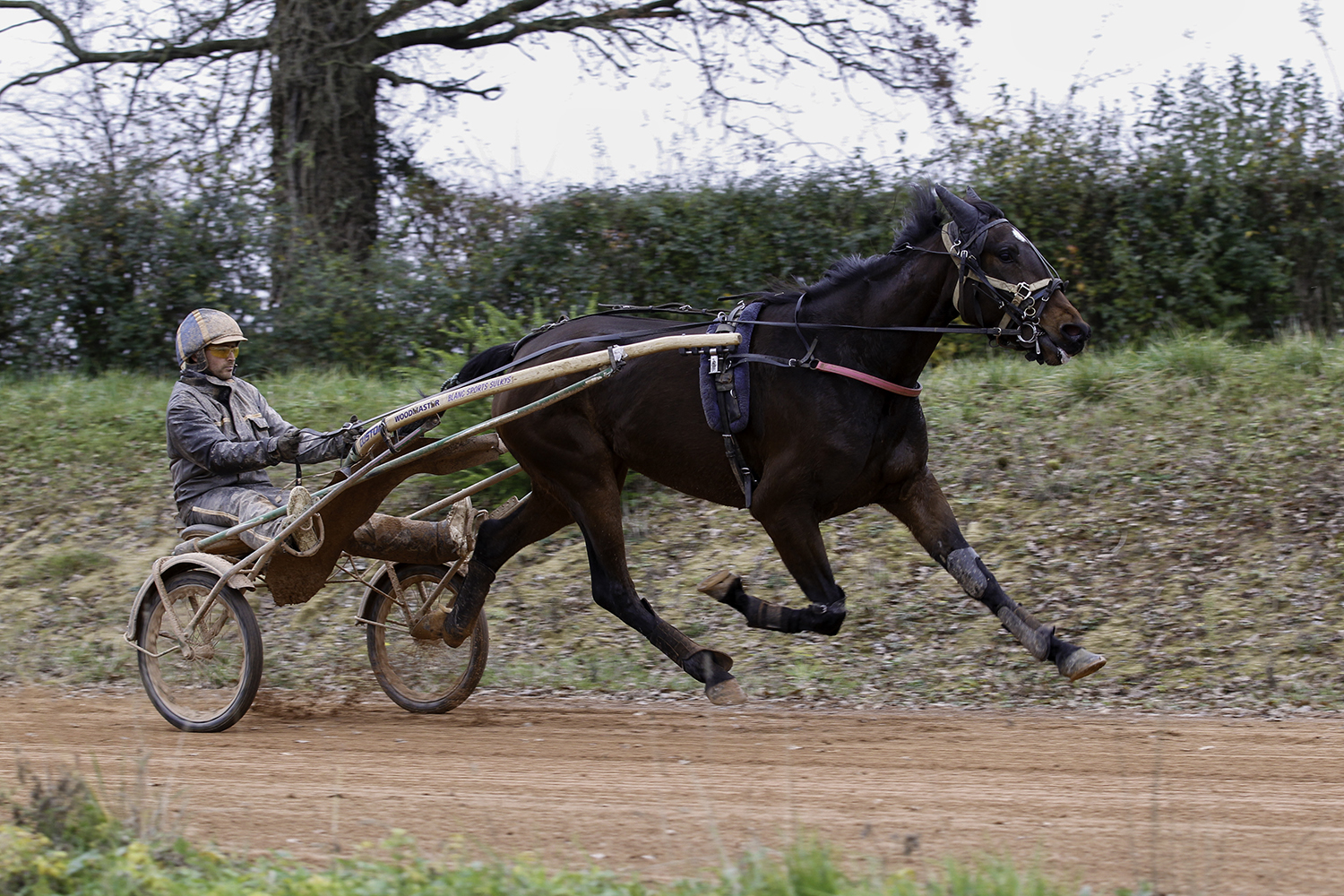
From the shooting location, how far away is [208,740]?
5684 mm

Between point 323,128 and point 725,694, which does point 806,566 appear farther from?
point 323,128

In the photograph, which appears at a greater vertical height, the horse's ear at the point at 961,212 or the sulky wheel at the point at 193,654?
the horse's ear at the point at 961,212

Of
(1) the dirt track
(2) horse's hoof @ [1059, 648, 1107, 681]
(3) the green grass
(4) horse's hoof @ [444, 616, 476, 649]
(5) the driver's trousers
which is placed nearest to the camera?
(3) the green grass

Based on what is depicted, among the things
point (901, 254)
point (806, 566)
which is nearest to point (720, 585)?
point (806, 566)

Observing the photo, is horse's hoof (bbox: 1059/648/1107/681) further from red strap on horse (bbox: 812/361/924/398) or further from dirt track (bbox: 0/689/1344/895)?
red strap on horse (bbox: 812/361/924/398)

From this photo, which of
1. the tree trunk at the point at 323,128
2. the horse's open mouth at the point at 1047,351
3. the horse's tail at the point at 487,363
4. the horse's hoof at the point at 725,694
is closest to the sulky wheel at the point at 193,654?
the horse's tail at the point at 487,363

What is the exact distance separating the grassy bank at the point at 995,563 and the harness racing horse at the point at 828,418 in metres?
1.34

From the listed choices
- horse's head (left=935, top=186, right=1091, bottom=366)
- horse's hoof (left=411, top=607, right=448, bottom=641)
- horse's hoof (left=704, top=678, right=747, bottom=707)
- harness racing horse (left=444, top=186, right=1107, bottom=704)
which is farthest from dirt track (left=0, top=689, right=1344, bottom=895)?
horse's head (left=935, top=186, right=1091, bottom=366)

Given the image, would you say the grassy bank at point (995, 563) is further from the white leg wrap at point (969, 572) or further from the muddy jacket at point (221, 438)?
the muddy jacket at point (221, 438)

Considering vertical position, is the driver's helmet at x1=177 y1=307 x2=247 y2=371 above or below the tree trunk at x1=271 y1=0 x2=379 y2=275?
below

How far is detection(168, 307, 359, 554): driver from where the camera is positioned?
5.86 metres

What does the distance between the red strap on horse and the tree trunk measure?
9034 millimetres

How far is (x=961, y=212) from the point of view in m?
5.44

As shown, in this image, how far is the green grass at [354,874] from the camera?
9.98ft
